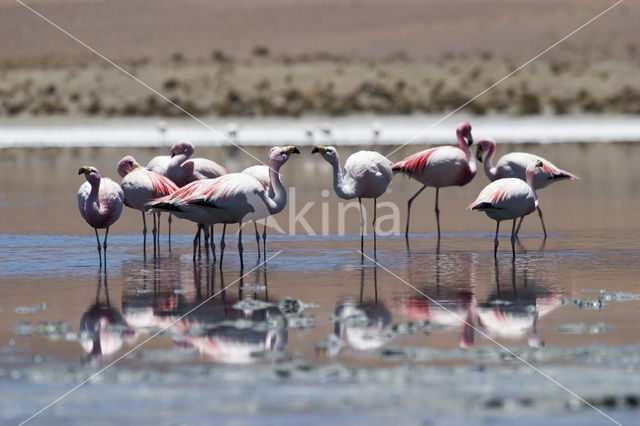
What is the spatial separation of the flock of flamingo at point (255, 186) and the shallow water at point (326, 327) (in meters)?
0.61

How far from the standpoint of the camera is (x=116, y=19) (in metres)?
107

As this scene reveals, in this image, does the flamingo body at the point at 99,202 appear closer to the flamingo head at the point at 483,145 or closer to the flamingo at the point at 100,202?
the flamingo at the point at 100,202

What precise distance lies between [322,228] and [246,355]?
796cm

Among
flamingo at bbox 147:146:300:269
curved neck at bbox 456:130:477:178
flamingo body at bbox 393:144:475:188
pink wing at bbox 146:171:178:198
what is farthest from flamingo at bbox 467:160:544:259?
pink wing at bbox 146:171:178:198

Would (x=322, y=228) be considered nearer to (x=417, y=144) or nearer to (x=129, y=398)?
(x=129, y=398)

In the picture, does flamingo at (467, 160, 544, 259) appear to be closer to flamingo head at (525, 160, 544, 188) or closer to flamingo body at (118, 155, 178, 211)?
flamingo head at (525, 160, 544, 188)

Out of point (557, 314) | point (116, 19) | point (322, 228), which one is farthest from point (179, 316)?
point (116, 19)

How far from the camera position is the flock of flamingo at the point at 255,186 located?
1193cm

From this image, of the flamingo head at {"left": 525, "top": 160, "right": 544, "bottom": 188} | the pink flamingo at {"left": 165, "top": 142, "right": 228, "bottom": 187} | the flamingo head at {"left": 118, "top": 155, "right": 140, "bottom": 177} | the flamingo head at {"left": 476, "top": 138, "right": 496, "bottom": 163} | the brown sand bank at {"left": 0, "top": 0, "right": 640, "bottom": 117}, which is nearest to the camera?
the flamingo head at {"left": 525, "top": 160, "right": 544, "bottom": 188}

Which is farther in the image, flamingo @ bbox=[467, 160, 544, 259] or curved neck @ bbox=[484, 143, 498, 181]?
curved neck @ bbox=[484, 143, 498, 181]

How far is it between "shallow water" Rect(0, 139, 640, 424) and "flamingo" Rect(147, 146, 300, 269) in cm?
62

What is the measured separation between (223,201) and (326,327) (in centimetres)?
329

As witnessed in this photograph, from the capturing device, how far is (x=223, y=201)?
11773mm

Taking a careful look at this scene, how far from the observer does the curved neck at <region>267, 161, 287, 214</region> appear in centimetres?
1219
